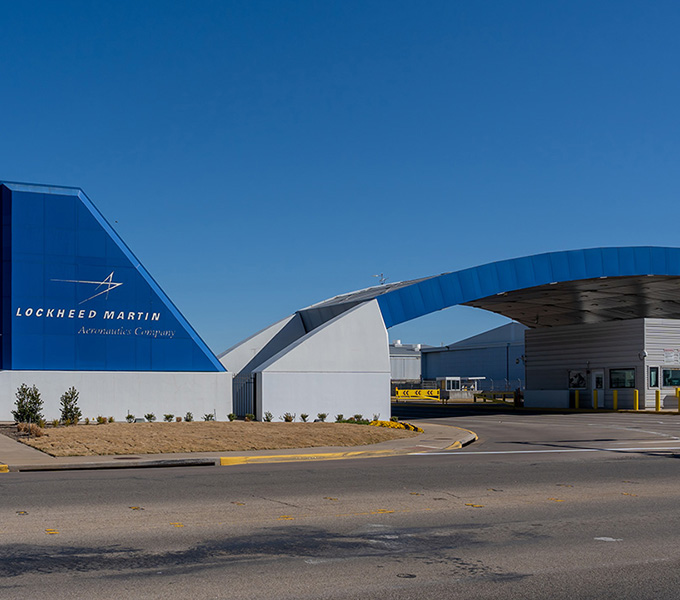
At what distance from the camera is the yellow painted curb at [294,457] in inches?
731

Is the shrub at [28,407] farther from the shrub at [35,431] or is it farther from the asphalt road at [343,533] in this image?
the asphalt road at [343,533]

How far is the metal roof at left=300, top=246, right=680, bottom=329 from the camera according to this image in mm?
36438

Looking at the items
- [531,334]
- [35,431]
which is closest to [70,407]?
[35,431]

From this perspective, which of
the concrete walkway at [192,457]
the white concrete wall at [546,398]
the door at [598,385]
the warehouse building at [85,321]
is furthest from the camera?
the white concrete wall at [546,398]

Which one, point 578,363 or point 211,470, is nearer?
point 211,470

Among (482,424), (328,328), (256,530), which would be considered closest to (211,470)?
(256,530)

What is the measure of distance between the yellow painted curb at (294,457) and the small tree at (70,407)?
1053 centimetres

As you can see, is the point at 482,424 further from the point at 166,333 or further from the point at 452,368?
the point at 452,368

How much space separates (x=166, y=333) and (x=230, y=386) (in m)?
3.39

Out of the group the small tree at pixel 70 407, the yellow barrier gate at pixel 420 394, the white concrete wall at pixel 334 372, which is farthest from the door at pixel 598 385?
the small tree at pixel 70 407

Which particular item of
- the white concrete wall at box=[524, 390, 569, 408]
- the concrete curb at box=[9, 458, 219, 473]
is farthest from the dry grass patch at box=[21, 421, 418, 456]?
the white concrete wall at box=[524, 390, 569, 408]

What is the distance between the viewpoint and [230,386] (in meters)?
33.1

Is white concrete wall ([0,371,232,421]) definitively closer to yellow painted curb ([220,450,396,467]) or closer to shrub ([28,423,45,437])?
shrub ([28,423,45,437])

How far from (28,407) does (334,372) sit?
1217 cm
